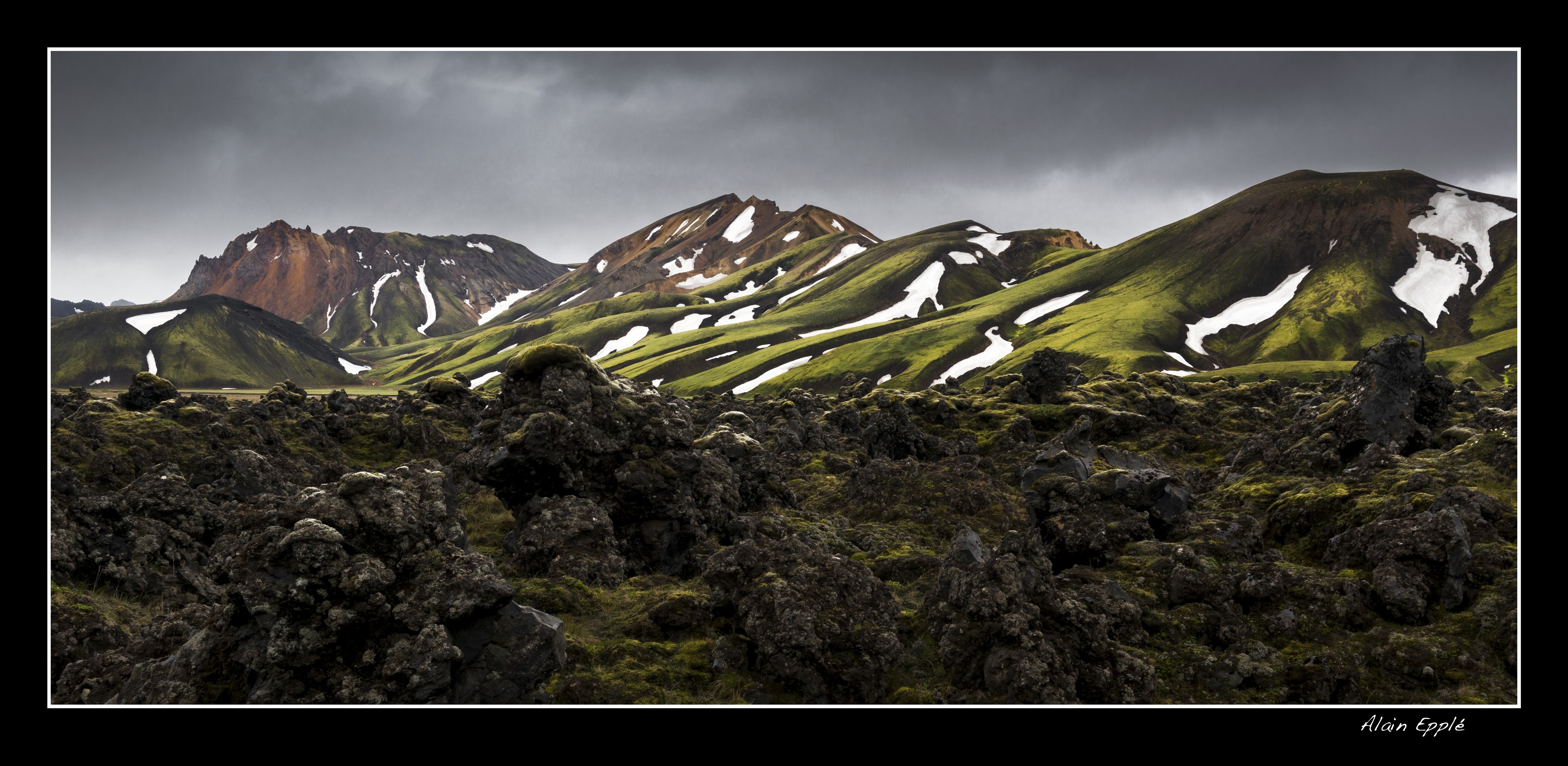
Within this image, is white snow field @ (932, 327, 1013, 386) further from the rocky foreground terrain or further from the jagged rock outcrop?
the jagged rock outcrop

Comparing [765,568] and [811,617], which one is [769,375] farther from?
[811,617]

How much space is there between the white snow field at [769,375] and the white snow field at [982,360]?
130 ft

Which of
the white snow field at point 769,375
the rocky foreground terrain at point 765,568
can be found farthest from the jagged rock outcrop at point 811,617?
the white snow field at point 769,375

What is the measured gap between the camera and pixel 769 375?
187875 millimetres

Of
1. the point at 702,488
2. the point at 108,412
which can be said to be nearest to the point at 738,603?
the point at 702,488

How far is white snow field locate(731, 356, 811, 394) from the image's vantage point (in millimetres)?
180500

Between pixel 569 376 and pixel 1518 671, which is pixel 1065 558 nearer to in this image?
pixel 1518 671

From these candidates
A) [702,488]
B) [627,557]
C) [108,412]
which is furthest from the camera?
[108,412]

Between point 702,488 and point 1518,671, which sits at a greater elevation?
point 702,488

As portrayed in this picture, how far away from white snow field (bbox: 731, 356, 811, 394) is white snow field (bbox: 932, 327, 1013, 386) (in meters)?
39.5

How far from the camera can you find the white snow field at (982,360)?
174 m

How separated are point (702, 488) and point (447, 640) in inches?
540

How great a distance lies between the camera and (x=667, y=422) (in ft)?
91.0

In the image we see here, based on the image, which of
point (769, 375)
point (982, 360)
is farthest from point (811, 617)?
point (982, 360)
